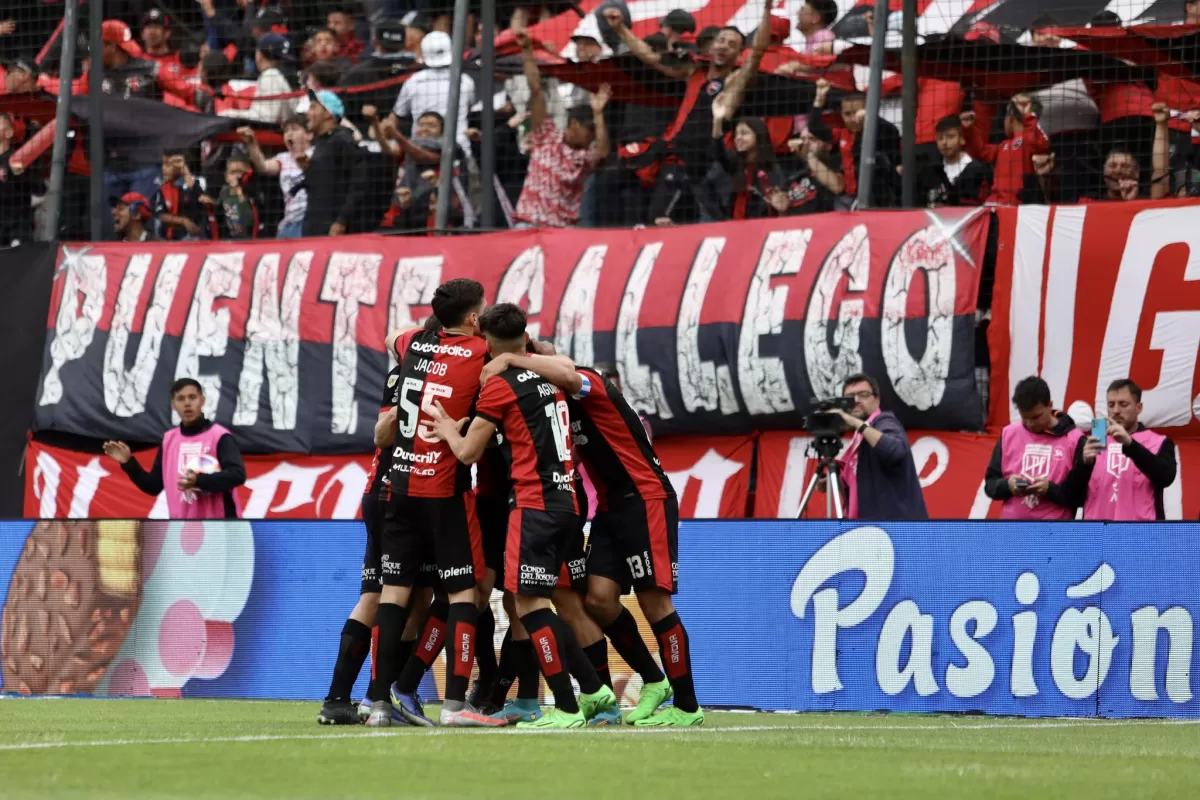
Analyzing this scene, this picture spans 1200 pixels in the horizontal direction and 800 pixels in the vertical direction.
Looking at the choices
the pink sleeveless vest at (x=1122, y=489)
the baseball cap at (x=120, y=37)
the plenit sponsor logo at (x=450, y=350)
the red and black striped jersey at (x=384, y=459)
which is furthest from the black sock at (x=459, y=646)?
the baseball cap at (x=120, y=37)

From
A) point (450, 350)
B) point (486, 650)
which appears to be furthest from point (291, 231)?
point (450, 350)

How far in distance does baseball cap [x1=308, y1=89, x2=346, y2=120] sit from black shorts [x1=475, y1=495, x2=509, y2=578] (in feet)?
24.3

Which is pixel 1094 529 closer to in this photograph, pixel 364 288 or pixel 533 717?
pixel 533 717

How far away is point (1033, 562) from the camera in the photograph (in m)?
10.1

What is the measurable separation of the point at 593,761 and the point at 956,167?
25.7ft

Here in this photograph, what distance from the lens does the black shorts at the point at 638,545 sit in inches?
338

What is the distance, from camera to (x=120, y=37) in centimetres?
1680

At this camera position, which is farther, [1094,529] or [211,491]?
[211,491]

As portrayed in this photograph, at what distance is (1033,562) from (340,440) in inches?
260

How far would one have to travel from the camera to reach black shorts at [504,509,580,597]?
8.18m

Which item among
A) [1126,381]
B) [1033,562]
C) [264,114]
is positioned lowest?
[1033,562]

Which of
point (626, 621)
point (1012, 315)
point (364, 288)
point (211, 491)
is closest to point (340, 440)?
point (364, 288)

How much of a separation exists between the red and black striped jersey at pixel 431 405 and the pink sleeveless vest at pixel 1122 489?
176 inches

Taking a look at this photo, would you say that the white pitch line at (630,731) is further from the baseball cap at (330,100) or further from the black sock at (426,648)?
the baseball cap at (330,100)
